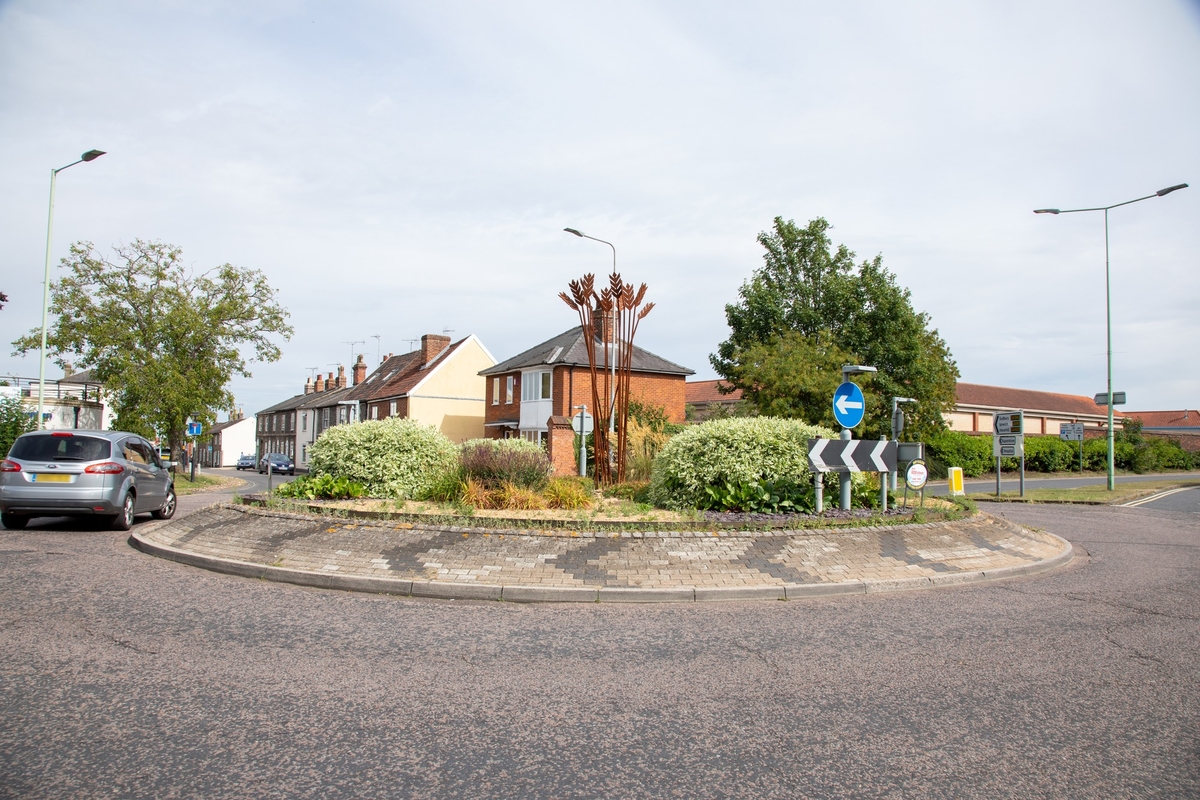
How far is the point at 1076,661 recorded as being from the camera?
559cm

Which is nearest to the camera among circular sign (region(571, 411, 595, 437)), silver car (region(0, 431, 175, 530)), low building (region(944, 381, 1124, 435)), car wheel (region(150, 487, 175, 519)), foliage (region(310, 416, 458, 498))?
silver car (region(0, 431, 175, 530))

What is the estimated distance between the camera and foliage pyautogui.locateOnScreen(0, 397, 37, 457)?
24.8 meters

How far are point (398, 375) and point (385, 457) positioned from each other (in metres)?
44.6

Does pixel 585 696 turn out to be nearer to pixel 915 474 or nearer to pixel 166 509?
pixel 915 474

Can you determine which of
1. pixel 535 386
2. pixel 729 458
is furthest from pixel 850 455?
pixel 535 386

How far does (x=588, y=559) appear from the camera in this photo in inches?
330

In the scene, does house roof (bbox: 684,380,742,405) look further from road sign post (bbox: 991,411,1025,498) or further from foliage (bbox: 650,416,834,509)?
foliage (bbox: 650,416,834,509)

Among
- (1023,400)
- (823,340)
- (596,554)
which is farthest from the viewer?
(1023,400)

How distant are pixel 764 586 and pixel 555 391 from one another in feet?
100

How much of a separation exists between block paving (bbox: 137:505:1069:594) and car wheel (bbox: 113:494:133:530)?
101 inches

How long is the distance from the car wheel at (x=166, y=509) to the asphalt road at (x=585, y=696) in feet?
20.7

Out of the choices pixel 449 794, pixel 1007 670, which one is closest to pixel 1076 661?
pixel 1007 670

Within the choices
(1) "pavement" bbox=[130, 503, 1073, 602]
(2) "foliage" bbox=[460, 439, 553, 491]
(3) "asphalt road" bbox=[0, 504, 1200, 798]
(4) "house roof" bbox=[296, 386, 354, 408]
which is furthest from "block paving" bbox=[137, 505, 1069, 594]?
(4) "house roof" bbox=[296, 386, 354, 408]

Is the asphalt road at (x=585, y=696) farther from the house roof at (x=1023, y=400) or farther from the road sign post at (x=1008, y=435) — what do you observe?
the house roof at (x=1023, y=400)
